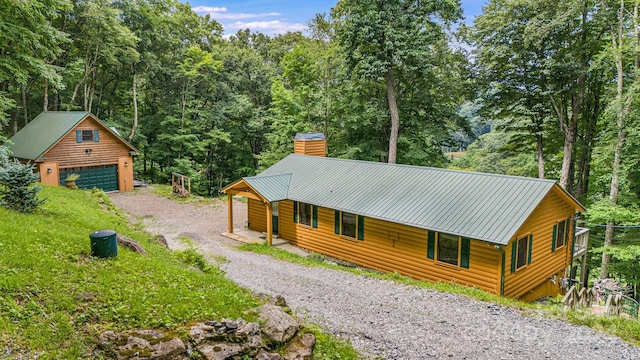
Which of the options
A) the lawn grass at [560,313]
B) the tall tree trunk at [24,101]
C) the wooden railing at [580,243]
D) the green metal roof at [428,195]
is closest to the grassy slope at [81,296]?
the lawn grass at [560,313]

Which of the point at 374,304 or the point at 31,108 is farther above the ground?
the point at 31,108

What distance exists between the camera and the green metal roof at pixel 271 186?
16.2m

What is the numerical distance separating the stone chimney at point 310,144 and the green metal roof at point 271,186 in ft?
10.3

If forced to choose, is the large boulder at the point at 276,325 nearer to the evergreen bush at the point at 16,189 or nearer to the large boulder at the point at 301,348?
the large boulder at the point at 301,348

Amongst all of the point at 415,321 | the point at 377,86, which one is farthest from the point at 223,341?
the point at 377,86

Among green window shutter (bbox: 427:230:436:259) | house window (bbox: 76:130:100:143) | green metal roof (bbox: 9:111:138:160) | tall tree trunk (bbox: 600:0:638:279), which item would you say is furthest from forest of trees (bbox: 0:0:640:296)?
green window shutter (bbox: 427:230:436:259)

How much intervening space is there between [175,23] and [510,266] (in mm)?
29646

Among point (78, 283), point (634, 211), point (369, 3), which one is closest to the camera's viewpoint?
point (78, 283)

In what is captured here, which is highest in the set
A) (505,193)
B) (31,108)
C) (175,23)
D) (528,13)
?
(175,23)

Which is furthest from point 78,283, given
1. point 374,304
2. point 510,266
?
Answer: point 510,266

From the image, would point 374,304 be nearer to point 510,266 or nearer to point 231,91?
point 510,266

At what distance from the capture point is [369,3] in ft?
69.3

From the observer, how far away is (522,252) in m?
11.8

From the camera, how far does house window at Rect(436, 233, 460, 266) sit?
39.2ft
